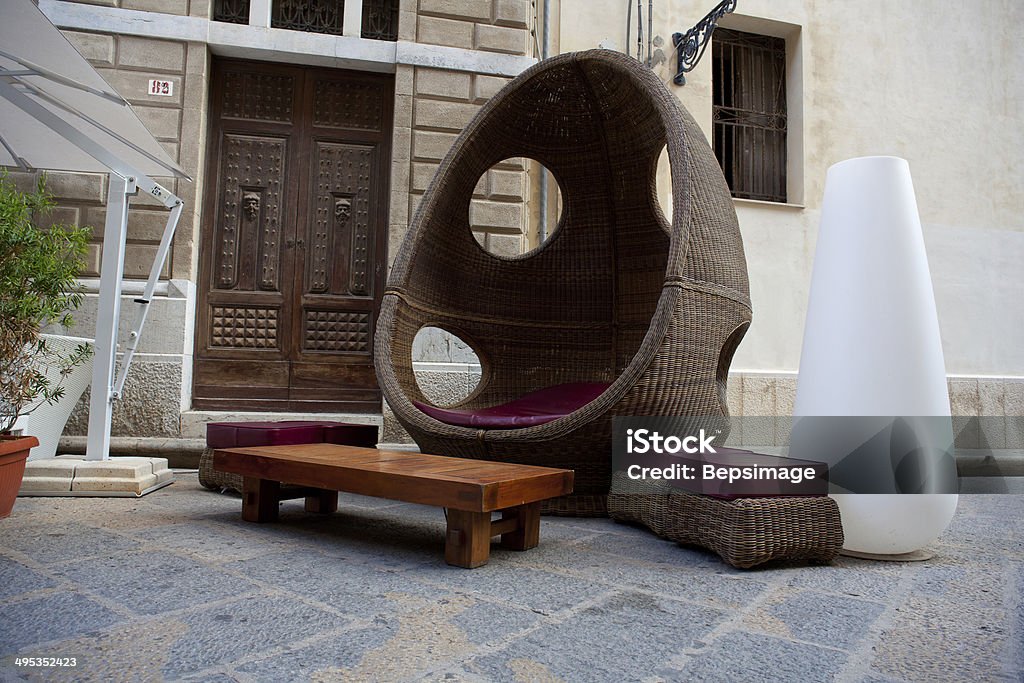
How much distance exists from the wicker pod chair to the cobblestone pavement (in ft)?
1.43

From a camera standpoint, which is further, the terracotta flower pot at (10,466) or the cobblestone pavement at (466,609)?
the terracotta flower pot at (10,466)

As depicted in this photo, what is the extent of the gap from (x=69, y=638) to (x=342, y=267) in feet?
12.5

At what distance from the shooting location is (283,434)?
8.95 ft

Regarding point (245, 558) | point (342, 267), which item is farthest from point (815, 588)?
point (342, 267)

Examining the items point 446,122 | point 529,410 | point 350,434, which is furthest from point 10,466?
point 446,122

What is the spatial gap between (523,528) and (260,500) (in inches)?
37.0

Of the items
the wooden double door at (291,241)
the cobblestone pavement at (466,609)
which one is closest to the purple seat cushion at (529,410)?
the cobblestone pavement at (466,609)

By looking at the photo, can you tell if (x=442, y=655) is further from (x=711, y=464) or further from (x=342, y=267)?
(x=342, y=267)

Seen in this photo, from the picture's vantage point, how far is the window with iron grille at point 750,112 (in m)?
6.33

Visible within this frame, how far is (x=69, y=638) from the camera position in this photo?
4.17 feet

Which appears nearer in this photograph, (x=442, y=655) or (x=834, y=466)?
(x=442, y=655)

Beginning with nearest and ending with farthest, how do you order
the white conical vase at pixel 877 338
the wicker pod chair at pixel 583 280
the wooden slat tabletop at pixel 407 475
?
the wooden slat tabletop at pixel 407 475, the white conical vase at pixel 877 338, the wicker pod chair at pixel 583 280

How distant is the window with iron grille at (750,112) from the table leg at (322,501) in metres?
4.96

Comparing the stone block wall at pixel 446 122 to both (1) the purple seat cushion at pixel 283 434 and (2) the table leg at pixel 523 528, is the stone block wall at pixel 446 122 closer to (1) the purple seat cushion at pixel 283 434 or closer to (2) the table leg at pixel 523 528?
(1) the purple seat cushion at pixel 283 434
